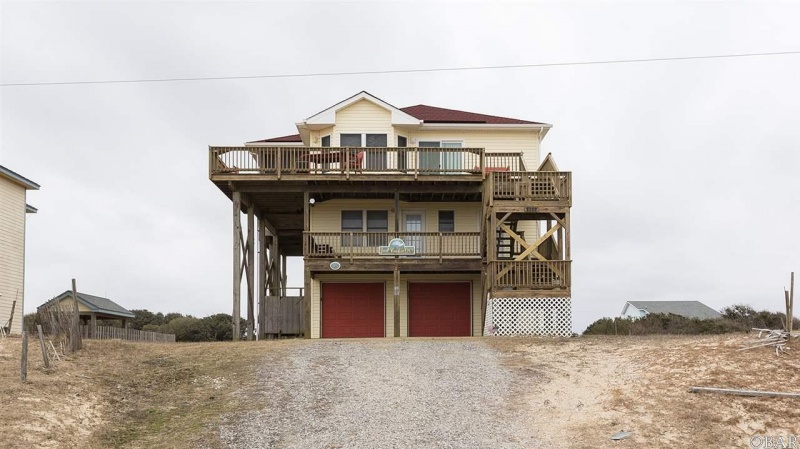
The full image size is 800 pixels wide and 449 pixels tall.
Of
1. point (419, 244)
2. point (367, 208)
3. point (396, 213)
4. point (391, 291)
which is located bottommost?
point (391, 291)

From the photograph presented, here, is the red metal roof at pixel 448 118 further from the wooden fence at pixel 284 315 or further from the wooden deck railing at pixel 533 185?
the wooden fence at pixel 284 315

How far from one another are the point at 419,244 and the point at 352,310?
13.4 ft

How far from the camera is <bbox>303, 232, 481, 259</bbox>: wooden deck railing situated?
97.7ft

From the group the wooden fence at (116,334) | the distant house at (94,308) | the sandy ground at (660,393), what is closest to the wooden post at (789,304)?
the sandy ground at (660,393)

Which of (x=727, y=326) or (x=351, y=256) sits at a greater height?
(x=351, y=256)

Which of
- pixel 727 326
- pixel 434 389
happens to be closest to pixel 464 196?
pixel 727 326

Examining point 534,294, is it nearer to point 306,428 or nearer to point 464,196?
point 464,196

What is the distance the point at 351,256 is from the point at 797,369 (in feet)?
50.9

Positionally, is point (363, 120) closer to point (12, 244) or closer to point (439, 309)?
point (439, 309)

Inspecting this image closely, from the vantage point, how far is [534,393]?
18.3 m

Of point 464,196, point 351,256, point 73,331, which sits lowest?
point 73,331

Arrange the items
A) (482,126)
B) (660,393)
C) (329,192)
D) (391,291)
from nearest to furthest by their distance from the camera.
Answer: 1. (660,393)
2. (329,192)
3. (391,291)
4. (482,126)

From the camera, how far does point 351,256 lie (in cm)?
2958

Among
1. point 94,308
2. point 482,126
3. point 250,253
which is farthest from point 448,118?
point 94,308
